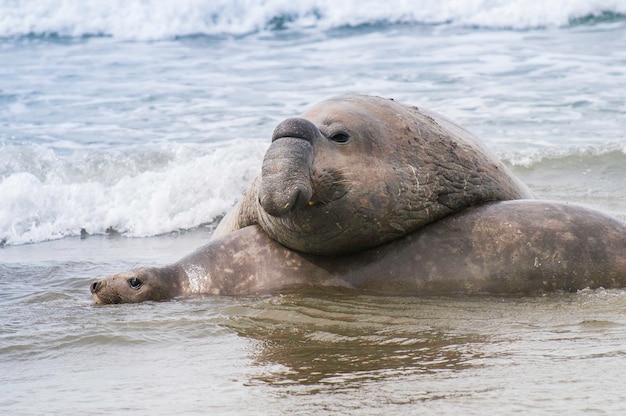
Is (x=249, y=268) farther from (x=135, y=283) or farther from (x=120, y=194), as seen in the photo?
(x=120, y=194)

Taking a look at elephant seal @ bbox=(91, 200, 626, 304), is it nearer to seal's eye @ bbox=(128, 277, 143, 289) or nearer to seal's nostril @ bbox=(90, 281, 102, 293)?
seal's eye @ bbox=(128, 277, 143, 289)

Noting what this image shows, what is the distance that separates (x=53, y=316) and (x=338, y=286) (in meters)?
1.67

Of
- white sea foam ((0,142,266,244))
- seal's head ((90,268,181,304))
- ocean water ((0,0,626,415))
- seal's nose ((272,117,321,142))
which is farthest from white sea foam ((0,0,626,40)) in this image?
seal's nose ((272,117,321,142))

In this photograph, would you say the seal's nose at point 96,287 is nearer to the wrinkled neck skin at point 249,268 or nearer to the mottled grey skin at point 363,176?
the wrinkled neck skin at point 249,268

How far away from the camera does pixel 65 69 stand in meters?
21.4

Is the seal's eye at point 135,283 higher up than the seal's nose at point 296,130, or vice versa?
the seal's nose at point 296,130

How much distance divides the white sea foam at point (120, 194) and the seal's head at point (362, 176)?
4.12 m

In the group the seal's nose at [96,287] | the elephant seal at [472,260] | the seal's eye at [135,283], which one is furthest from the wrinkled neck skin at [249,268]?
the seal's nose at [96,287]

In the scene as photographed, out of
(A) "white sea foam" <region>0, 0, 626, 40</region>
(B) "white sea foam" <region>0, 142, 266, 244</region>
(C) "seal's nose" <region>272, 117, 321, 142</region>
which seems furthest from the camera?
(A) "white sea foam" <region>0, 0, 626, 40</region>

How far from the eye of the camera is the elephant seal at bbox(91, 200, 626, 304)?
5898 mm

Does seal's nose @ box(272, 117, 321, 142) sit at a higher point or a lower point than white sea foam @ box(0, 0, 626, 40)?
lower

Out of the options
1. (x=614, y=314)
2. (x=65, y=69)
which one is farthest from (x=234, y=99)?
(x=614, y=314)

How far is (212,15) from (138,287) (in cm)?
2084

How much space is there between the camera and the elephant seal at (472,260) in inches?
232
